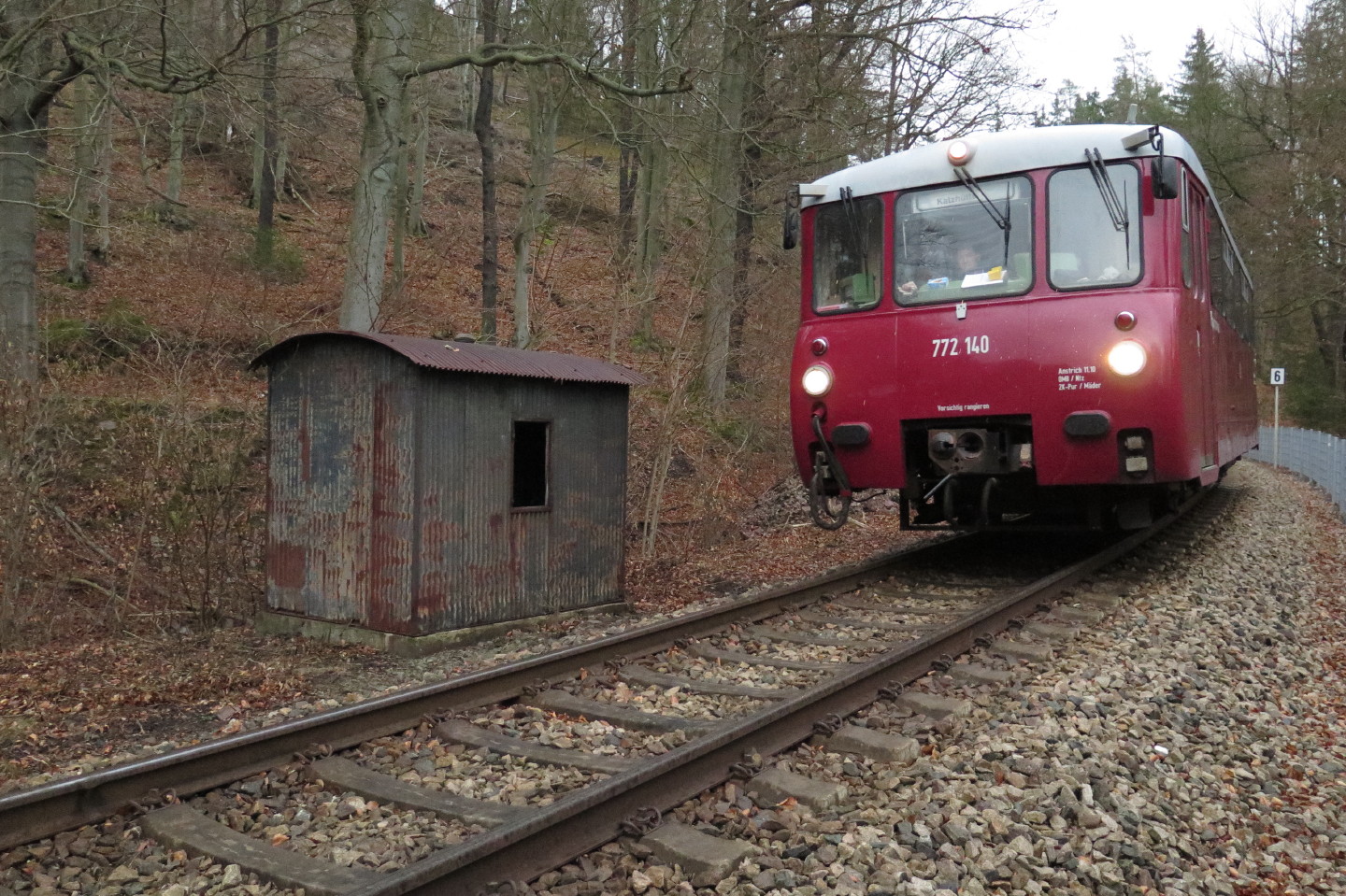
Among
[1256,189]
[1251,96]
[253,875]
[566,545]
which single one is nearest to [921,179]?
[566,545]

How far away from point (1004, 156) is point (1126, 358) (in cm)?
187

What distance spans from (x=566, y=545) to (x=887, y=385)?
2.86 metres

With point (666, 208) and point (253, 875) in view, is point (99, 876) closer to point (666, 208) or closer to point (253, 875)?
point (253, 875)

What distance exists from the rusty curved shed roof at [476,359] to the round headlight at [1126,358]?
3680mm

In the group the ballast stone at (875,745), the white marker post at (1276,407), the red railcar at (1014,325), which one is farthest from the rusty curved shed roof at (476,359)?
the white marker post at (1276,407)

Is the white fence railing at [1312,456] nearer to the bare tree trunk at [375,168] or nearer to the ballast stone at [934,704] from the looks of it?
the ballast stone at [934,704]

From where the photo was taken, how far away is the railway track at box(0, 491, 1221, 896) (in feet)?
11.3

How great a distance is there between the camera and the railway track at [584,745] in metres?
3.46

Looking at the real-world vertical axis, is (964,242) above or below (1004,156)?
below

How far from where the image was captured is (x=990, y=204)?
26.9ft

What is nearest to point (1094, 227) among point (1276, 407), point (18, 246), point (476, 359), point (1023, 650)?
point (1023, 650)

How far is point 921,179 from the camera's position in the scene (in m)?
8.51

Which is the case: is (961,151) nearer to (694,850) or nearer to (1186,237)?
(1186,237)

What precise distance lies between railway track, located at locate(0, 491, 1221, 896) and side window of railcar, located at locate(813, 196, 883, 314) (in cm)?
261
